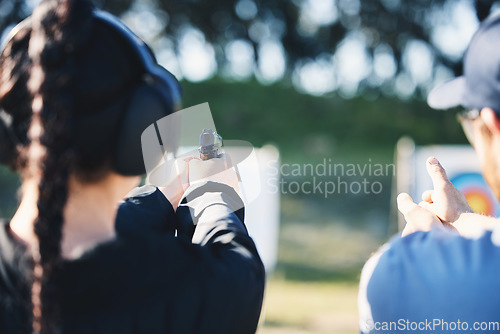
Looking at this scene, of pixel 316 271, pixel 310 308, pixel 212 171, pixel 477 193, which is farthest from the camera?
pixel 316 271

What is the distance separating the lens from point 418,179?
4.70 m

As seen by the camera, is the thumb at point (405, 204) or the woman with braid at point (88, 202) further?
A: the thumb at point (405, 204)

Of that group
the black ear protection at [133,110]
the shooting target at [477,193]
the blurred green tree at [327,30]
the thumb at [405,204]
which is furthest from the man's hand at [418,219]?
the blurred green tree at [327,30]

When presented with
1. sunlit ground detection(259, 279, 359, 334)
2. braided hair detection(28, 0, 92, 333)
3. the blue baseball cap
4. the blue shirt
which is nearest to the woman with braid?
braided hair detection(28, 0, 92, 333)

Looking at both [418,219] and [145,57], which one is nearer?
[145,57]

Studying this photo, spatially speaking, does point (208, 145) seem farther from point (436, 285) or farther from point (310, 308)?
point (310, 308)

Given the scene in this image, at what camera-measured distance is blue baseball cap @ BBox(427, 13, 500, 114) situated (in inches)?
30.7

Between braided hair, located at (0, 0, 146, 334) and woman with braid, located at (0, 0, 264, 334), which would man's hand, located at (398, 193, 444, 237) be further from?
braided hair, located at (0, 0, 146, 334)

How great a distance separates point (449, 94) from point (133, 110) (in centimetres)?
60

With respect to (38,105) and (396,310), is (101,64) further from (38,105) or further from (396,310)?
(396,310)

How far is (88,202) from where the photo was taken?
0.70m

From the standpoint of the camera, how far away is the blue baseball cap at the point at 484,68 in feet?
2.56

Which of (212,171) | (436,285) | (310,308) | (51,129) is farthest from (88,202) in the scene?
(310,308)

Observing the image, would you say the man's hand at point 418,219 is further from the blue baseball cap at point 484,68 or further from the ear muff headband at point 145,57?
the ear muff headband at point 145,57
